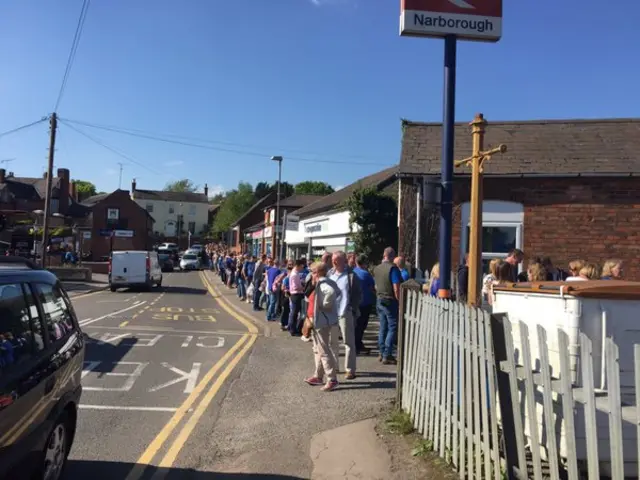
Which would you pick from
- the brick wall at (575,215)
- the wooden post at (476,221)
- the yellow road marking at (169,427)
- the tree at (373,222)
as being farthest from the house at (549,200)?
the yellow road marking at (169,427)

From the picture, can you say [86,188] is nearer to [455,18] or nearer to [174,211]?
[174,211]

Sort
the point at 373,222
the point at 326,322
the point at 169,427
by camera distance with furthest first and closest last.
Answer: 1. the point at 373,222
2. the point at 326,322
3. the point at 169,427

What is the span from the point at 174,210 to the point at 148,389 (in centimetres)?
10833

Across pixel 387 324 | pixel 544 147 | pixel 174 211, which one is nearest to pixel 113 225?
pixel 174 211

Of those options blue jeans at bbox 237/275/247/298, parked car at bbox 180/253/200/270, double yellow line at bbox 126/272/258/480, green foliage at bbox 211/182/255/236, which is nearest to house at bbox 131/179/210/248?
green foliage at bbox 211/182/255/236

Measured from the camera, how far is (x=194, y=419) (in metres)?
6.18

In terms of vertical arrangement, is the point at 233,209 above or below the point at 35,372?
above

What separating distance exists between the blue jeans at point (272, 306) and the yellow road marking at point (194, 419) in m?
5.28

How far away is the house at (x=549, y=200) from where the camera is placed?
12320 mm

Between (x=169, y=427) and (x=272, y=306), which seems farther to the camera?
(x=272, y=306)

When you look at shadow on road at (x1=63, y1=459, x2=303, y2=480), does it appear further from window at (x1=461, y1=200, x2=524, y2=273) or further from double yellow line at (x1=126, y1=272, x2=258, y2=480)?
window at (x1=461, y1=200, x2=524, y2=273)

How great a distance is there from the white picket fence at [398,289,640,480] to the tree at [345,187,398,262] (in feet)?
35.1

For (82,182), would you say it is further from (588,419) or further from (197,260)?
(588,419)

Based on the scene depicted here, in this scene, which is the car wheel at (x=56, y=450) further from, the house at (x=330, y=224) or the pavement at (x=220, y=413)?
the house at (x=330, y=224)
